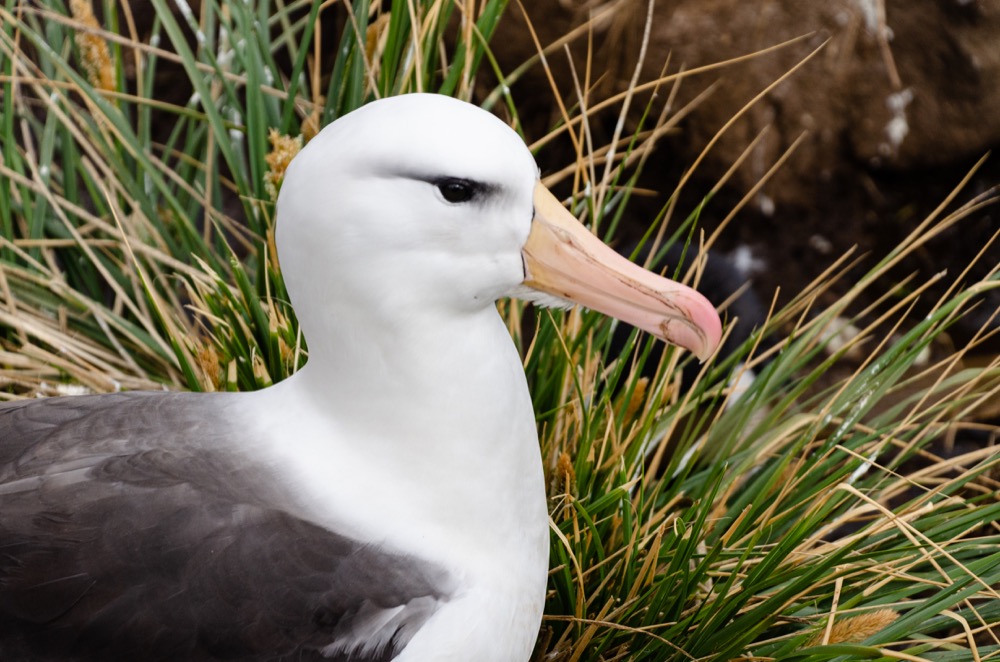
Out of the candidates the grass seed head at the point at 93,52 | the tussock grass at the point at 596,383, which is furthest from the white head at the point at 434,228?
the grass seed head at the point at 93,52

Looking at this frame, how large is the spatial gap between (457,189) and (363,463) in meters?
0.47

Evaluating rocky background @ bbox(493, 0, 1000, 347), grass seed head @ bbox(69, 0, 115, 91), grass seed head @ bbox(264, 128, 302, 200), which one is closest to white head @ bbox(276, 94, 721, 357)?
grass seed head @ bbox(264, 128, 302, 200)

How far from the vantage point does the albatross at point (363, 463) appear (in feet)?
5.19

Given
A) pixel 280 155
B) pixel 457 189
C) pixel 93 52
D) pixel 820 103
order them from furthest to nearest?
pixel 820 103 → pixel 93 52 → pixel 280 155 → pixel 457 189

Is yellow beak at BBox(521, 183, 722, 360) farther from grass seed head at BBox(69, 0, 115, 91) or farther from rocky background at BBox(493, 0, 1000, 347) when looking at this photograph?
rocky background at BBox(493, 0, 1000, 347)

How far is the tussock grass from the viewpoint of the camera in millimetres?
2135

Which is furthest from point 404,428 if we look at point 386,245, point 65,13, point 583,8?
point 583,8

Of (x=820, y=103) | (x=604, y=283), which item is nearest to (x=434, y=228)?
(x=604, y=283)

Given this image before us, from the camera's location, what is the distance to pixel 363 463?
1761mm

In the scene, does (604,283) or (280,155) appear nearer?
(604,283)

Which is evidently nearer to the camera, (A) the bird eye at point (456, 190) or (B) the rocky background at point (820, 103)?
(A) the bird eye at point (456, 190)

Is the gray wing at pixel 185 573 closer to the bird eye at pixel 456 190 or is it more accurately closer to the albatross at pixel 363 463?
the albatross at pixel 363 463

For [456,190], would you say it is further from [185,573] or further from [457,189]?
[185,573]

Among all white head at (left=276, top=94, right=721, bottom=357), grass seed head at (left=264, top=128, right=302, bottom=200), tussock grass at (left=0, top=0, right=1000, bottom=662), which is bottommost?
tussock grass at (left=0, top=0, right=1000, bottom=662)
